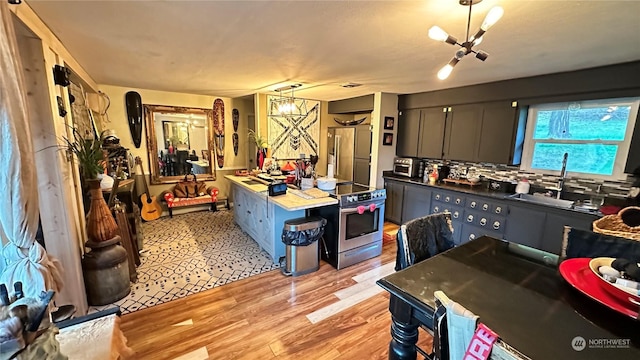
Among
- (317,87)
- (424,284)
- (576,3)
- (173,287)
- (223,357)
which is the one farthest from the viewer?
(317,87)

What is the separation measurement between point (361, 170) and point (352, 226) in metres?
2.14

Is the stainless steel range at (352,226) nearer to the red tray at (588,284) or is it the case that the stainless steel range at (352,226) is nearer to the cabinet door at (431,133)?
the cabinet door at (431,133)

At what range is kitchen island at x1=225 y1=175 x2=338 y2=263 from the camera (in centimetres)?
276

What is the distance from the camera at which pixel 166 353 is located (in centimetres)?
186

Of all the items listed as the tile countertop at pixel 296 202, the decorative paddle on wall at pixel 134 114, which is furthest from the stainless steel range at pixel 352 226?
the decorative paddle on wall at pixel 134 114

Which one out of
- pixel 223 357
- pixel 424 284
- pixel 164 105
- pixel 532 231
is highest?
pixel 164 105

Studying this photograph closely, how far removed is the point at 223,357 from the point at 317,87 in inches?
140

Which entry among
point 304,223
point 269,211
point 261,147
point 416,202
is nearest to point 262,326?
point 304,223

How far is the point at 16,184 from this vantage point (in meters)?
1.32

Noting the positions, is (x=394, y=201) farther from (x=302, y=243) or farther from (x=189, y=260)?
(x=189, y=260)

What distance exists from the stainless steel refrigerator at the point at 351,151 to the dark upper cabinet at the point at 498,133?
5.92 feet

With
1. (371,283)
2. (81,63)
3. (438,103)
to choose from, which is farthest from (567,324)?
(81,63)

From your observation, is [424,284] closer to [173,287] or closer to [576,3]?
[576,3]

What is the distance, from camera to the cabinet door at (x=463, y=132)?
3.76 metres
